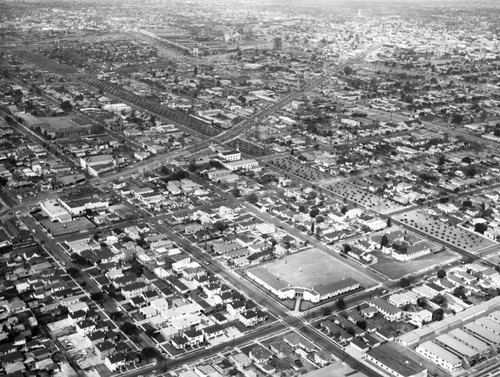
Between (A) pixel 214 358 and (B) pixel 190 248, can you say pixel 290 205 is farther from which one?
(A) pixel 214 358

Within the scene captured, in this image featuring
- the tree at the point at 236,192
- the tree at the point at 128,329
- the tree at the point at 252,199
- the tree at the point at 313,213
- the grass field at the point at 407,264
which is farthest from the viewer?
the tree at the point at 236,192

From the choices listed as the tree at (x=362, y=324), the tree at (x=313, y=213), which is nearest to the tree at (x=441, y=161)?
the tree at (x=313, y=213)

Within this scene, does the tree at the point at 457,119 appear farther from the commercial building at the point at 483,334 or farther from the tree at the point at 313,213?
the commercial building at the point at 483,334

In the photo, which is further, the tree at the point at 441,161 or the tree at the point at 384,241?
the tree at the point at 441,161

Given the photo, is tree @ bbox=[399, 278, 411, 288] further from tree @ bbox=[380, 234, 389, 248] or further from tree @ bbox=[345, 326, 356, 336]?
tree @ bbox=[345, 326, 356, 336]

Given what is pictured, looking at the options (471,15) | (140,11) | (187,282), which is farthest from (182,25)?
(187,282)

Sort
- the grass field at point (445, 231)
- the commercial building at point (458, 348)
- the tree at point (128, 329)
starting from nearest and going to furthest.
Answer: the commercial building at point (458, 348)
the tree at point (128, 329)
the grass field at point (445, 231)

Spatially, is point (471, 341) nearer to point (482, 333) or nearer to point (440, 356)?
point (482, 333)
